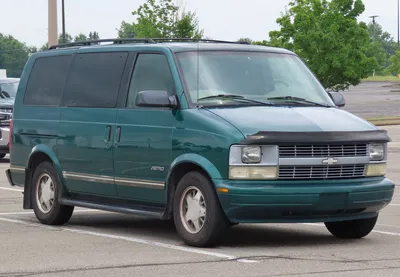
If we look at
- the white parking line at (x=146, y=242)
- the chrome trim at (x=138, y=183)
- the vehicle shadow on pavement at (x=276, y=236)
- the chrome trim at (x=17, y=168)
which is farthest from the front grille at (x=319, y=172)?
the chrome trim at (x=17, y=168)

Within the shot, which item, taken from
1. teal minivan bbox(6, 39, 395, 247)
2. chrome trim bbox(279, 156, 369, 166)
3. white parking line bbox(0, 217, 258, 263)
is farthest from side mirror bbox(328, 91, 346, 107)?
white parking line bbox(0, 217, 258, 263)

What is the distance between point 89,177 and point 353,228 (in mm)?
2765

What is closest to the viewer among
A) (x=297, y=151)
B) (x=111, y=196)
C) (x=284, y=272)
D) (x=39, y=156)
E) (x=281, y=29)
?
(x=284, y=272)

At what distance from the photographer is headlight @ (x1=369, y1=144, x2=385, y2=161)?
33.7ft

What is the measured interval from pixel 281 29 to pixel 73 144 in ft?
121

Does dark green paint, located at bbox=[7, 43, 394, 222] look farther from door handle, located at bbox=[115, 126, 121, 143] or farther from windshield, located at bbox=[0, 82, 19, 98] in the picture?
windshield, located at bbox=[0, 82, 19, 98]

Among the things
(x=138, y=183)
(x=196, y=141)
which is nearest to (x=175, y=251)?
(x=196, y=141)

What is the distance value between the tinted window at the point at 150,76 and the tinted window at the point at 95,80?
23cm

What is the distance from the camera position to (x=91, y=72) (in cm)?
1177

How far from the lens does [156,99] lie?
10.3 m

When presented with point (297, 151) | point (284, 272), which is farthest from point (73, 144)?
point (284, 272)

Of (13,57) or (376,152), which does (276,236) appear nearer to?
(376,152)

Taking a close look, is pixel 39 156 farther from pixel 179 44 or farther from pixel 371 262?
pixel 371 262

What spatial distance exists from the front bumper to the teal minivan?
12mm
